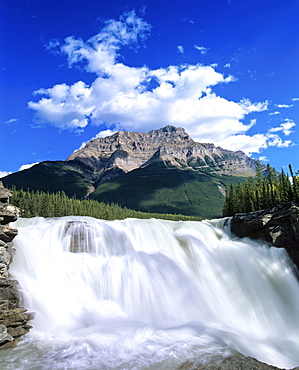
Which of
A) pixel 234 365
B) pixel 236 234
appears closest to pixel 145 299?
pixel 234 365

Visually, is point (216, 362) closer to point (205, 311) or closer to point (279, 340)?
point (205, 311)

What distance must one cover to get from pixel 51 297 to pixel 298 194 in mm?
53904

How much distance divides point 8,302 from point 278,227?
29360 millimetres

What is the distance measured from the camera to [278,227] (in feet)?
104

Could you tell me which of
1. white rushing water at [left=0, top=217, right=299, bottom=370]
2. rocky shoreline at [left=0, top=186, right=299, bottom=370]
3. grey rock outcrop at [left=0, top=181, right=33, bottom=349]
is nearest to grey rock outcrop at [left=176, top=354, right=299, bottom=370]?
rocky shoreline at [left=0, top=186, right=299, bottom=370]

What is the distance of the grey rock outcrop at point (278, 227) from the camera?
3028cm

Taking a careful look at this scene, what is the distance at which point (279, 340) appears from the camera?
17266 millimetres

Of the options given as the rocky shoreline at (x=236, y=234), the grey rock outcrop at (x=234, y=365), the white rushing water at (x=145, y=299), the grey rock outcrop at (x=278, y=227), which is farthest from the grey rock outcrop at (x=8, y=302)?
the grey rock outcrop at (x=278, y=227)

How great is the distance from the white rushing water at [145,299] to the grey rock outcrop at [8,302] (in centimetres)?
55

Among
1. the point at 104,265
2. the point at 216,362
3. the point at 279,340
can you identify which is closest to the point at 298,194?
the point at 279,340

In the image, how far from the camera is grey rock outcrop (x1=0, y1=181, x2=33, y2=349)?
12.8 metres

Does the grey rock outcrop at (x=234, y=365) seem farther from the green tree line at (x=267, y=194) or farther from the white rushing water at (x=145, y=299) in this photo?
the green tree line at (x=267, y=194)

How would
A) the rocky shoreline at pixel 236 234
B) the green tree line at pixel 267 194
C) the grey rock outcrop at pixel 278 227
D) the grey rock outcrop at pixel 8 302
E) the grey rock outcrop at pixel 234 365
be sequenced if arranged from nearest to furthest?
the grey rock outcrop at pixel 234 365
the rocky shoreline at pixel 236 234
the grey rock outcrop at pixel 8 302
the grey rock outcrop at pixel 278 227
the green tree line at pixel 267 194

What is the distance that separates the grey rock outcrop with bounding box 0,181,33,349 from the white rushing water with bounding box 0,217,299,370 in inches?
21.8
